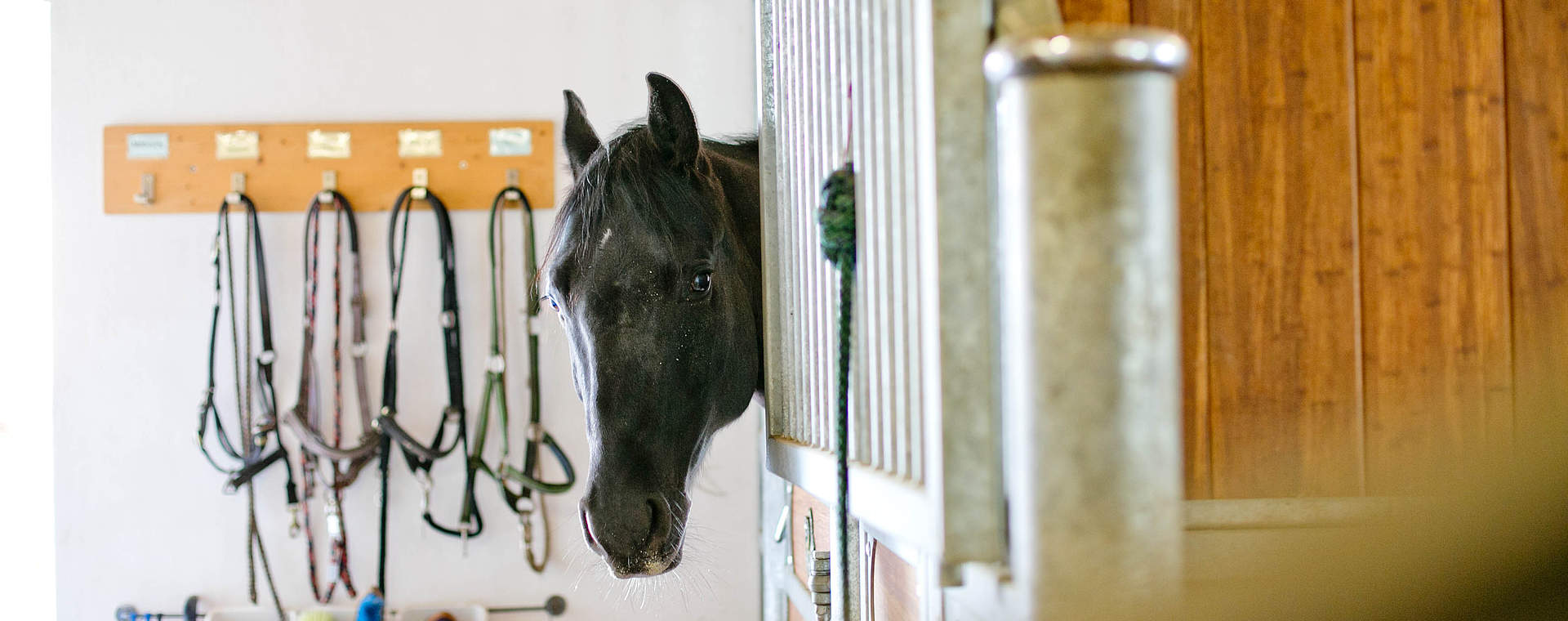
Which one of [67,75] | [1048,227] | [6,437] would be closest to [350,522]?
[6,437]

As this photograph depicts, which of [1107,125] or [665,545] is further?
[665,545]

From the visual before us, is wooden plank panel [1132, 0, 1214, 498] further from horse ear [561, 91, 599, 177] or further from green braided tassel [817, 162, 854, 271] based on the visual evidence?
horse ear [561, 91, 599, 177]

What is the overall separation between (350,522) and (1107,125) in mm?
2802

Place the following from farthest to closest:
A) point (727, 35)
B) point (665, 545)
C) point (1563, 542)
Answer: point (727, 35)
point (665, 545)
point (1563, 542)

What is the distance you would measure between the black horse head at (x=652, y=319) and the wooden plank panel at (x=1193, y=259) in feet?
1.59

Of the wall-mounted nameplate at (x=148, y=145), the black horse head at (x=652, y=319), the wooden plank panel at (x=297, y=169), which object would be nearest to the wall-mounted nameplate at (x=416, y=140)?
the wooden plank panel at (x=297, y=169)

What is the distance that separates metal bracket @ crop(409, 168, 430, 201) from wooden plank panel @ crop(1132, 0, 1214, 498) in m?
2.38

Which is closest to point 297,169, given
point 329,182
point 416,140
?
point 329,182

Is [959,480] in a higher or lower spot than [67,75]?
lower

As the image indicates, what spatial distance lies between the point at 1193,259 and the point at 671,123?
1.95 ft

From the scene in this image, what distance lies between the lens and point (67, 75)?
105 inches

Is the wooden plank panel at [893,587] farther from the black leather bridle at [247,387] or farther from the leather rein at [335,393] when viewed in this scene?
the black leather bridle at [247,387]

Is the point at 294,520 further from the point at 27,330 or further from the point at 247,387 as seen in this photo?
the point at 27,330

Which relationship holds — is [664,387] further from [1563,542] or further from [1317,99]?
[1563,542]
